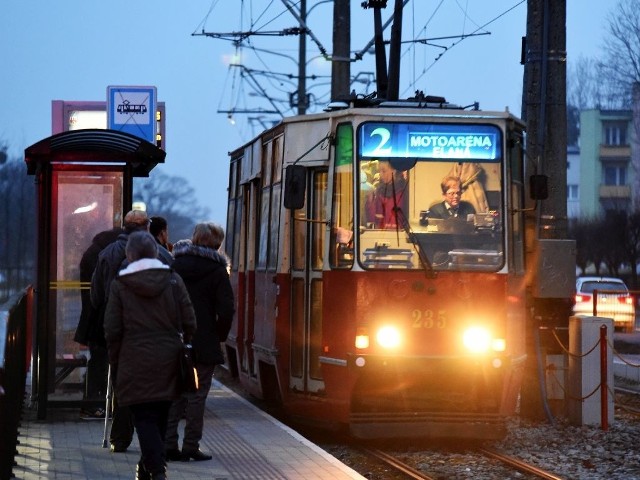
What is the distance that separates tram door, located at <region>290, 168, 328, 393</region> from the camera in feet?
47.1

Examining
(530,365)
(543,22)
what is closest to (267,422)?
(530,365)

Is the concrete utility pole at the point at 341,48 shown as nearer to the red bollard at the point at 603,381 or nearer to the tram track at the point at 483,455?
the red bollard at the point at 603,381

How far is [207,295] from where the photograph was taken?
11523mm

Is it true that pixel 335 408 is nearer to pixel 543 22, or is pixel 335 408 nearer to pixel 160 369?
pixel 160 369

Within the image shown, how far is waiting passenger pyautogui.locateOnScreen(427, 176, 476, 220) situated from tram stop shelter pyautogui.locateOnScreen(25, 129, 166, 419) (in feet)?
8.69

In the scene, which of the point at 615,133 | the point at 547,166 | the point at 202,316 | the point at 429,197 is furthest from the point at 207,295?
the point at 615,133

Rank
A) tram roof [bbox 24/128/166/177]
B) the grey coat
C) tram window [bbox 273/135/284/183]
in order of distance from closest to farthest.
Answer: the grey coat → tram roof [bbox 24/128/166/177] → tram window [bbox 273/135/284/183]

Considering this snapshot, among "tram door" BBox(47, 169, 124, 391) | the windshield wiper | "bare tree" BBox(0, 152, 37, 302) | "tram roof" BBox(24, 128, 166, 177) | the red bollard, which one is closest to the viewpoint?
"tram roof" BBox(24, 128, 166, 177)

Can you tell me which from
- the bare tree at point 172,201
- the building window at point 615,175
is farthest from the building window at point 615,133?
the bare tree at point 172,201

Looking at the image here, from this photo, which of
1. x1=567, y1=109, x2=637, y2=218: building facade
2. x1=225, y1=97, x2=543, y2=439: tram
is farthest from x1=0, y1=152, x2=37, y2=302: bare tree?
x1=567, y1=109, x2=637, y2=218: building facade

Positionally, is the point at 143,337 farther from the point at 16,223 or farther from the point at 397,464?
the point at 16,223

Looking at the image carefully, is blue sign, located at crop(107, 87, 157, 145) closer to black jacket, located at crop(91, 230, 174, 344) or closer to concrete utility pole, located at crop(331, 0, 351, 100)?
concrete utility pole, located at crop(331, 0, 351, 100)

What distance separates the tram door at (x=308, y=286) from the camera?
1435cm

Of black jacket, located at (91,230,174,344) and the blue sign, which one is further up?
the blue sign
